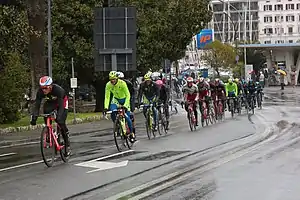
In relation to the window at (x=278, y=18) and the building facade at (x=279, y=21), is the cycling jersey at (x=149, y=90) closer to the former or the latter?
the building facade at (x=279, y=21)

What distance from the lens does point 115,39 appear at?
2503cm

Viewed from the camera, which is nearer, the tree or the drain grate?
the drain grate

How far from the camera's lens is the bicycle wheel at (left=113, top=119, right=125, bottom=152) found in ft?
47.4

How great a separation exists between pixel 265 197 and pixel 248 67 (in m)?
56.8

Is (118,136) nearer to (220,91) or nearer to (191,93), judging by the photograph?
(191,93)

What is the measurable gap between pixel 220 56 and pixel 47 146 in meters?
62.0

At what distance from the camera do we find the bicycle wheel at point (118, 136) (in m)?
14.5

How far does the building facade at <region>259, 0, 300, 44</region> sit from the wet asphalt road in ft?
374

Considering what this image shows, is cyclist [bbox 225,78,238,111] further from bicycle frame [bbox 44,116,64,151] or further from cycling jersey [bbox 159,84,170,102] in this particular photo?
bicycle frame [bbox 44,116,64,151]

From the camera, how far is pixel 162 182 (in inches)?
389

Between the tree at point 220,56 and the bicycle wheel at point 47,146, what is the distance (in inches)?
2390

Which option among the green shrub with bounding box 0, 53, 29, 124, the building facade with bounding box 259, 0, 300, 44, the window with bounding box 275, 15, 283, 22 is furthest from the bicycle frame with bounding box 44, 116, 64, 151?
the window with bounding box 275, 15, 283, 22

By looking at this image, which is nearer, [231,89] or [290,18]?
[231,89]

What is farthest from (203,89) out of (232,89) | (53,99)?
(53,99)
